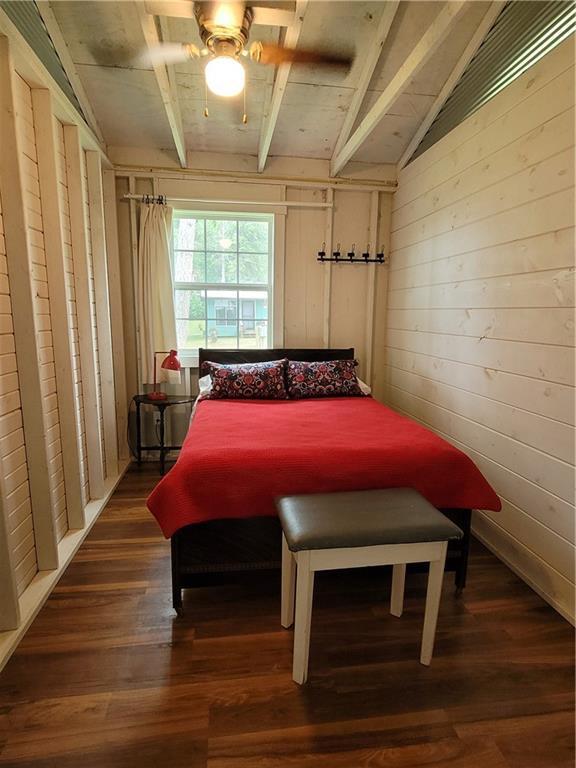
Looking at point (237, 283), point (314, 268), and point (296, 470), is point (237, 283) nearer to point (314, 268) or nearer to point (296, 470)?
point (314, 268)

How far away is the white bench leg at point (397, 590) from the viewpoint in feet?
5.91

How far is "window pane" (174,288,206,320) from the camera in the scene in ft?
12.0

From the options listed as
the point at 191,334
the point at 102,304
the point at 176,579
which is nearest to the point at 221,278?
the point at 191,334

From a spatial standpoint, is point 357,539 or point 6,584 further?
point 6,584

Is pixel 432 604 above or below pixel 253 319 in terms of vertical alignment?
below

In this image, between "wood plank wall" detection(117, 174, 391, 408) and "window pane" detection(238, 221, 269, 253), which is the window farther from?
"wood plank wall" detection(117, 174, 391, 408)

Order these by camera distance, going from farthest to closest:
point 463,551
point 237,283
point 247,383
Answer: point 237,283 < point 247,383 < point 463,551

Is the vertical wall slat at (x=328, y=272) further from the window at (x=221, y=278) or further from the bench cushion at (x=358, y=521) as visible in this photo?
the bench cushion at (x=358, y=521)

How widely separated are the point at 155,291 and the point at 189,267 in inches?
16.0

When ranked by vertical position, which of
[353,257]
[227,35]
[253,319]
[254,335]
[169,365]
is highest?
[227,35]

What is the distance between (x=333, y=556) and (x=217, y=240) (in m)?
3.03

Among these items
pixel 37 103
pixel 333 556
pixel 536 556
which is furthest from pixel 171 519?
pixel 37 103

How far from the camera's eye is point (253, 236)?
3.68 metres

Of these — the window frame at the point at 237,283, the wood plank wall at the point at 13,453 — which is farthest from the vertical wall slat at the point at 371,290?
the wood plank wall at the point at 13,453
